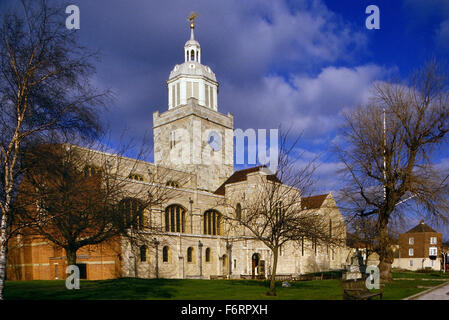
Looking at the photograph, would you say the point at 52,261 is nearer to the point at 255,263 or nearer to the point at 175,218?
the point at 175,218

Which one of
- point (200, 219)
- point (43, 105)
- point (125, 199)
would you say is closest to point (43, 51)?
point (43, 105)

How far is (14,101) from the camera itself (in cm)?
1101

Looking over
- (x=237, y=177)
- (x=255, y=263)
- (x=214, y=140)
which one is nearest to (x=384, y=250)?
(x=255, y=263)

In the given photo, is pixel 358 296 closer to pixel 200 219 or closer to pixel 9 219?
pixel 9 219

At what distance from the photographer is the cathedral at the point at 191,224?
3030 centimetres

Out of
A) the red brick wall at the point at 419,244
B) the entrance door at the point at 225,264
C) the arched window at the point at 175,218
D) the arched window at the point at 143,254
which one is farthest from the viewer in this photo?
the red brick wall at the point at 419,244

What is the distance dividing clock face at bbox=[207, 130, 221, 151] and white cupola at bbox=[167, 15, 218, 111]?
13.7 ft

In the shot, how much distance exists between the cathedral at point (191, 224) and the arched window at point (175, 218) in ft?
0.34

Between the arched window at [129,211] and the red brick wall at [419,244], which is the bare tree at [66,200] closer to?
the arched window at [129,211]

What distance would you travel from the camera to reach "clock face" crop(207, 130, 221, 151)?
181 feet

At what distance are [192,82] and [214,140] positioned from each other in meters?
9.44

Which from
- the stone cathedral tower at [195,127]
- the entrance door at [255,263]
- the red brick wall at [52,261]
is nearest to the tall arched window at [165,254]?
the red brick wall at [52,261]

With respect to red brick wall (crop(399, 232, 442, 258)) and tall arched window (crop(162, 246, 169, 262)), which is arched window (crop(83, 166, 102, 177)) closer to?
tall arched window (crop(162, 246, 169, 262))

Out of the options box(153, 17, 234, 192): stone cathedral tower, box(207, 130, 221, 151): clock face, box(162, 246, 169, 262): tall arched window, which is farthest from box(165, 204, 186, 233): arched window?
box(207, 130, 221, 151): clock face
